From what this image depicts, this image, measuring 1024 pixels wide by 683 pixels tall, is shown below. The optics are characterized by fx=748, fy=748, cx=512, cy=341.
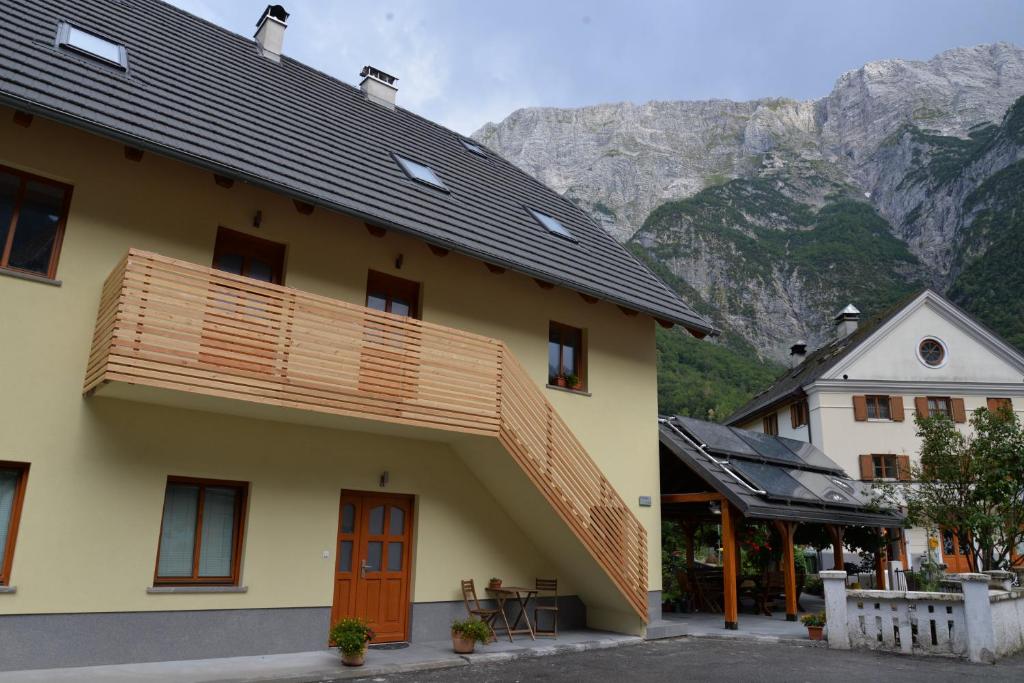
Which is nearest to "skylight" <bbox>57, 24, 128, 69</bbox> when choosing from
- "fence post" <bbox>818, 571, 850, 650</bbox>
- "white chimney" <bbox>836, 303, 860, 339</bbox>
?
"fence post" <bbox>818, 571, 850, 650</bbox>

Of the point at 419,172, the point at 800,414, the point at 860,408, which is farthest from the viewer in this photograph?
the point at 800,414

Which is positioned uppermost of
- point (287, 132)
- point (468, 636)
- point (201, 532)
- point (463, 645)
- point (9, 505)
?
point (287, 132)

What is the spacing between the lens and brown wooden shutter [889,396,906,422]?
97.0 ft

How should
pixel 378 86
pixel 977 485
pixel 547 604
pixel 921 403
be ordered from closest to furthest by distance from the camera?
pixel 547 604 → pixel 977 485 → pixel 378 86 → pixel 921 403

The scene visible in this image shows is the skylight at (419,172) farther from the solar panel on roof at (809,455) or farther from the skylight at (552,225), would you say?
the solar panel on roof at (809,455)

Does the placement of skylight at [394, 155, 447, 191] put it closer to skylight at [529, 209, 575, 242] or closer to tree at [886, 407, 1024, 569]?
skylight at [529, 209, 575, 242]

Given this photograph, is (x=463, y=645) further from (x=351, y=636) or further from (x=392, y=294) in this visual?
(x=392, y=294)

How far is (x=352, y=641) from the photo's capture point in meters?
8.64

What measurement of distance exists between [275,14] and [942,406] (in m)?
27.8

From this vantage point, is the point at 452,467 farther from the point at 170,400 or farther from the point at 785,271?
the point at 785,271

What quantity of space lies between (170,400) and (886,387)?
1118 inches

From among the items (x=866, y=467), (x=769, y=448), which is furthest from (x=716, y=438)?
(x=866, y=467)

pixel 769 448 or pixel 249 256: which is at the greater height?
pixel 249 256

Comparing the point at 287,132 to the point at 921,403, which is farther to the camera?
the point at 921,403
